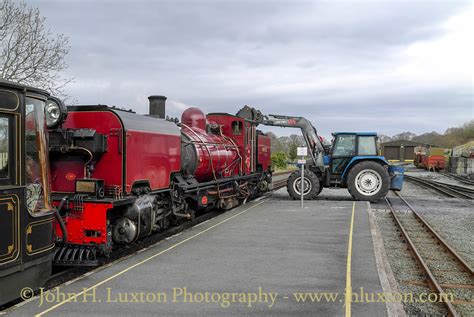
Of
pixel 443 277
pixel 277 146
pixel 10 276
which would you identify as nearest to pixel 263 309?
pixel 10 276

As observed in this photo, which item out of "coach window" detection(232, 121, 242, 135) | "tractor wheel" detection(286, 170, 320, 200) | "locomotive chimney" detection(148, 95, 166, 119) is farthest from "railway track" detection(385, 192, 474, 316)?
"locomotive chimney" detection(148, 95, 166, 119)

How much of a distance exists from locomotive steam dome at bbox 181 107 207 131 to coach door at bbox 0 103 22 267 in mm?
9044

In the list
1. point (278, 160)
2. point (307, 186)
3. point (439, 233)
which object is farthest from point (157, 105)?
point (278, 160)

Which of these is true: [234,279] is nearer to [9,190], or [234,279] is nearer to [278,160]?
[9,190]

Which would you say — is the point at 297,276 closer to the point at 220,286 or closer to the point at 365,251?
the point at 220,286

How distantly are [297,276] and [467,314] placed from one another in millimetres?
2354

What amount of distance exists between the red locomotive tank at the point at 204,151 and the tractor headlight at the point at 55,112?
183 inches

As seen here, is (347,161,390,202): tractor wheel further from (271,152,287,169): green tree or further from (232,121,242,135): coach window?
(271,152,287,169): green tree

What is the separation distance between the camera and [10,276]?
496cm

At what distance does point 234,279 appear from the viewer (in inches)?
249

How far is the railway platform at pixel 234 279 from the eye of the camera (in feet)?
17.0

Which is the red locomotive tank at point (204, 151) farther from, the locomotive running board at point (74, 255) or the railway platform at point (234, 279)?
the locomotive running board at point (74, 255)

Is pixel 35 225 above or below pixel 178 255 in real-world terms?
above

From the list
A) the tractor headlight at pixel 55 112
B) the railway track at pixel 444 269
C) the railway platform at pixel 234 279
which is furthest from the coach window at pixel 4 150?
the railway track at pixel 444 269
